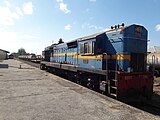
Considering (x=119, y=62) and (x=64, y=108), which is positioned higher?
(x=119, y=62)

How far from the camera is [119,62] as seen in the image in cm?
1051

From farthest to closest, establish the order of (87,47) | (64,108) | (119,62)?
1. (87,47)
2. (119,62)
3. (64,108)

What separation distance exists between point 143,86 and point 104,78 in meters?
2.00

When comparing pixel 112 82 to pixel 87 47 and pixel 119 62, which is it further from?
pixel 87 47

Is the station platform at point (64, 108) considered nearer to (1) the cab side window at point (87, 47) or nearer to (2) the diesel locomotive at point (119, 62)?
(2) the diesel locomotive at point (119, 62)

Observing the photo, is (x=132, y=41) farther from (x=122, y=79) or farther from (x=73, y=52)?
(x=73, y=52)

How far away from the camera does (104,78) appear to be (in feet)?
36.3

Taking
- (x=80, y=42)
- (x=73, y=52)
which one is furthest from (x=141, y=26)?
(x=73, y=52)

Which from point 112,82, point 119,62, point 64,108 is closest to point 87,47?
point 119,62

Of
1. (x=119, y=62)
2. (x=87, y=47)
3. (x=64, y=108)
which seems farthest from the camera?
(x=87, y=47)

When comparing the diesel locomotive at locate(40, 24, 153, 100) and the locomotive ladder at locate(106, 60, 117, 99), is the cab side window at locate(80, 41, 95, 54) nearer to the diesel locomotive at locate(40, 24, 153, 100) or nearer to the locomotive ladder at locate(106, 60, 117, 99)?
the diesel locomotive at locate(40, 24, 153, 100)

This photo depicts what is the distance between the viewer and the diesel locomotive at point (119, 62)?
980 centimetres

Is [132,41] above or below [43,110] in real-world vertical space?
above

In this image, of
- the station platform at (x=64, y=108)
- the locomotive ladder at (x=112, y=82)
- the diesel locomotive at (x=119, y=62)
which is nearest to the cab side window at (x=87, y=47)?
the diesel locomotive at (x=119, y=62)
